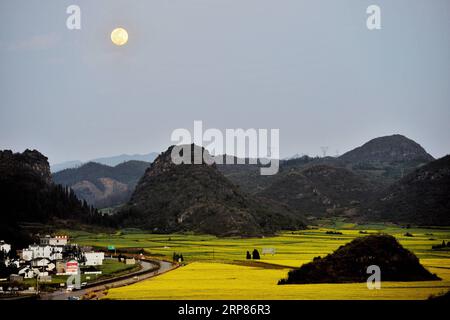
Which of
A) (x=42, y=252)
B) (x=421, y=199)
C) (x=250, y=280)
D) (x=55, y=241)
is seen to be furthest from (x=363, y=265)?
(x=421, y=199)

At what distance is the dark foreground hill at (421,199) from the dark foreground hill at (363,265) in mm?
53005

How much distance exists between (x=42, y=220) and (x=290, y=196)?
72.5m

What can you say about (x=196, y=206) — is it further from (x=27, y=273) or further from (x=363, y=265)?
(x=363, y=265)

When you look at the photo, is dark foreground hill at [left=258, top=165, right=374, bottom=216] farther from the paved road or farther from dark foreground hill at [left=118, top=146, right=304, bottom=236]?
the paved road

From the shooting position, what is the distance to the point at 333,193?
151750mm

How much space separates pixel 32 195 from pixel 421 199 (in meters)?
58.3

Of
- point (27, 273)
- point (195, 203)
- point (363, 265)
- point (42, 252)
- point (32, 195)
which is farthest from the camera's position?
point (195, 203)

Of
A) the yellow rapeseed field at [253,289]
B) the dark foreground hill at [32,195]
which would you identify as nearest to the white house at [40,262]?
the yellow rapeseed field at [253,289]

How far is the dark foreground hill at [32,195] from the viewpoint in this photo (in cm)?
Answer: 8850

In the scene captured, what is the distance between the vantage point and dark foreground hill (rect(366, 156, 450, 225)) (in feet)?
Result: 297

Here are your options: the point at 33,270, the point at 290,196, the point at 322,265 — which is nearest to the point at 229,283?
Answer: the point at 322,265

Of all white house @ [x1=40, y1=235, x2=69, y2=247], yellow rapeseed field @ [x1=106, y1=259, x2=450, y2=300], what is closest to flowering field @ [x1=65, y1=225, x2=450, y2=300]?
yellow rapeseed field @ [x1=106, y1=259, x2=450, y2=300]

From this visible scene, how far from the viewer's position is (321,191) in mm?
151250
